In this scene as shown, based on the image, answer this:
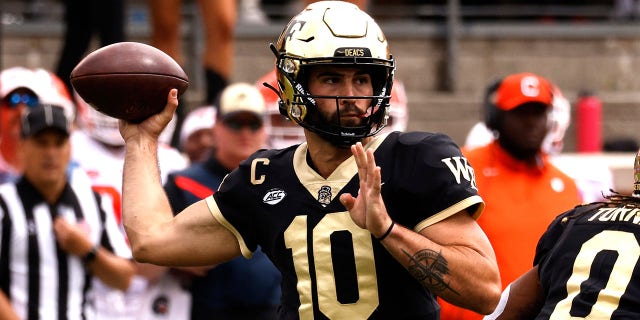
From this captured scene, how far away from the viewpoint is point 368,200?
3.50 meters

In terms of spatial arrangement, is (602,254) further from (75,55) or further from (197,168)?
(75,55)

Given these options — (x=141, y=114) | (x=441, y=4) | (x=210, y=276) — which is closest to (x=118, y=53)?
(x=141, y=114)

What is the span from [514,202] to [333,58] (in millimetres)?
2166

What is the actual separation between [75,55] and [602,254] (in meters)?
5.08

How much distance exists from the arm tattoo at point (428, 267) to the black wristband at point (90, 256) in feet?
7.56

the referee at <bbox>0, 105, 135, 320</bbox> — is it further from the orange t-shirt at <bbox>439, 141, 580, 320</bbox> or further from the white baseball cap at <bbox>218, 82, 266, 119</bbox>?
the orange t-shirt at <bbox>439, 141, 580, 320</bbox>

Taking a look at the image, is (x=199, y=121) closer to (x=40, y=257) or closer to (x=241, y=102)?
(x=241, y=102)

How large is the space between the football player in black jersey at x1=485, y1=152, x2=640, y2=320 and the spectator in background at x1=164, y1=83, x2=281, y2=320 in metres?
2.09

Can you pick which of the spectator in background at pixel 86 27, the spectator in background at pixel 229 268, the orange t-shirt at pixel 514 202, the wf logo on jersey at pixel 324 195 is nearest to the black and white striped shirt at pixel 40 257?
the spectator in background at pixel 229 268

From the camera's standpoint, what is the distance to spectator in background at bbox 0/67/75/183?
6.43 m

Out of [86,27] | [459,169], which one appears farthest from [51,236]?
[86,27]

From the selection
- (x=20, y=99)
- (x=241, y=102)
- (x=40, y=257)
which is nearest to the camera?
(x=40, y=257)

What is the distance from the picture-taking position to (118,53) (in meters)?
4.12

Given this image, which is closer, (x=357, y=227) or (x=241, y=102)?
(x=357, y=227)
